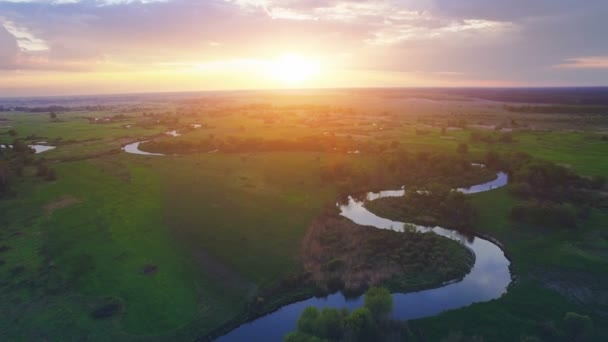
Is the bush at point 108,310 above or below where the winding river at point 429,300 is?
above

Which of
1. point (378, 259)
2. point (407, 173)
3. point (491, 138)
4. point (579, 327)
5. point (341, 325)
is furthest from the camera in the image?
point (491, 138)

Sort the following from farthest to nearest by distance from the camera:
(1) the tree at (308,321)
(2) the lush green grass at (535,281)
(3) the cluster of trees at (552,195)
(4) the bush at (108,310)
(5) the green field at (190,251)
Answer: (3) the cluster of trees at (552,195) < (4) the bush at (108,310) < (5) the green field at (190,251) < (2) the lush green grass at (535,281) < (1) the tree at (308,321)

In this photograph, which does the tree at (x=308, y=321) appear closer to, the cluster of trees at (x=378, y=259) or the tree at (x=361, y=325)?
the tree at (x=361, y=325)

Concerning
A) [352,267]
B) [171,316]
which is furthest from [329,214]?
[171,316]

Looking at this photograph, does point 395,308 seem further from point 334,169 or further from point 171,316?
point 334,169

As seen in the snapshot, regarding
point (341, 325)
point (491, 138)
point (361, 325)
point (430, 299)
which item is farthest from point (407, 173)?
point (341, 325)

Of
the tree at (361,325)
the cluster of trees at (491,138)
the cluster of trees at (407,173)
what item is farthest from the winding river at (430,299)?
the cluster of trees at (491,138)

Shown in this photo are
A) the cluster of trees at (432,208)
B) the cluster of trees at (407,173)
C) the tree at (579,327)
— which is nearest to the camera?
the tree at (579,327)

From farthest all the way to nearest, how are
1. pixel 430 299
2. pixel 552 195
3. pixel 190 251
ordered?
pixel 552 195 → pixel 190 251 → pixel 430 299

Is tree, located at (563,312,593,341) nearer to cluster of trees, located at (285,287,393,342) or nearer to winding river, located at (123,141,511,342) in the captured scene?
winding river, located at (123,141,511,342)

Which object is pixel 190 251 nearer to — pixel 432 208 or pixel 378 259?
pixel 378 259

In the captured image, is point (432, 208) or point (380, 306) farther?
point (432, 208)
